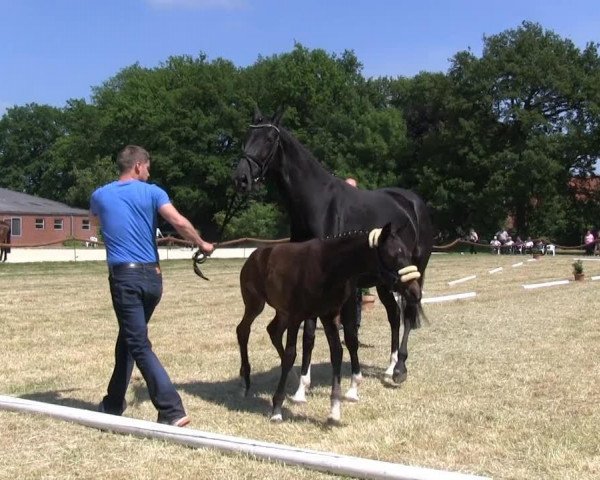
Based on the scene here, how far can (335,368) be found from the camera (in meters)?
6.01

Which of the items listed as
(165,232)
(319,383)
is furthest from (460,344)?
(165,232)

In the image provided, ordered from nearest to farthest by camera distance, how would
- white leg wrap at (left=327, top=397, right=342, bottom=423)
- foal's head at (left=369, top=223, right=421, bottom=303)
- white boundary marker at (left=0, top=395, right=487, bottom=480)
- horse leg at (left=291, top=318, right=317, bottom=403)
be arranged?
white boundary marker at (left=0, top=395, right=487, bottom=480) → foal's head at (left=369, top=223, right=421, bottom=303) → white leg wrap at (left=327, top=397, right=342, bottom=423) → horse leg at (left=291, top=318, right=317, bottom=403)

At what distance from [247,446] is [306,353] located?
70.8 inches

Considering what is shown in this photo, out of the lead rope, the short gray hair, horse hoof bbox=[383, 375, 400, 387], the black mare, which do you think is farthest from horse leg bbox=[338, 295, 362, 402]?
the short gray hair

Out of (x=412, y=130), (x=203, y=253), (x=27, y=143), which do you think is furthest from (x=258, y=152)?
(x=27, y=143)

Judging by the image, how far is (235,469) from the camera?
15.0 feet

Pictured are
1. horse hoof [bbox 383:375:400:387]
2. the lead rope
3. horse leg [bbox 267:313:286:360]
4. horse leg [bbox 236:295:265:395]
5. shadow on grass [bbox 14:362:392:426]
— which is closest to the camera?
the lead rope

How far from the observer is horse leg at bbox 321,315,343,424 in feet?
19.1

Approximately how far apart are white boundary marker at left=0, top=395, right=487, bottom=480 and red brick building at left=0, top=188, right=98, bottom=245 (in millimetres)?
58627

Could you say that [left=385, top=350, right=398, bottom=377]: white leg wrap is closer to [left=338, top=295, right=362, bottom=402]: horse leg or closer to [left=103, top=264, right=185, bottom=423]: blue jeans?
[left=338, top=295, right=362, bottom=402]: horse leg

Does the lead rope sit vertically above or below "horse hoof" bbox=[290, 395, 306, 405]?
above

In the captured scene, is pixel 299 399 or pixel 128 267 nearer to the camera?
pixel 128 267

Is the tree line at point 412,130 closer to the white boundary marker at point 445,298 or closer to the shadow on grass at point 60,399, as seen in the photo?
the white boundary marker at point 445,298

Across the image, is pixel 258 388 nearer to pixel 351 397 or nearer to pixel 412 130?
pixel 351 397
